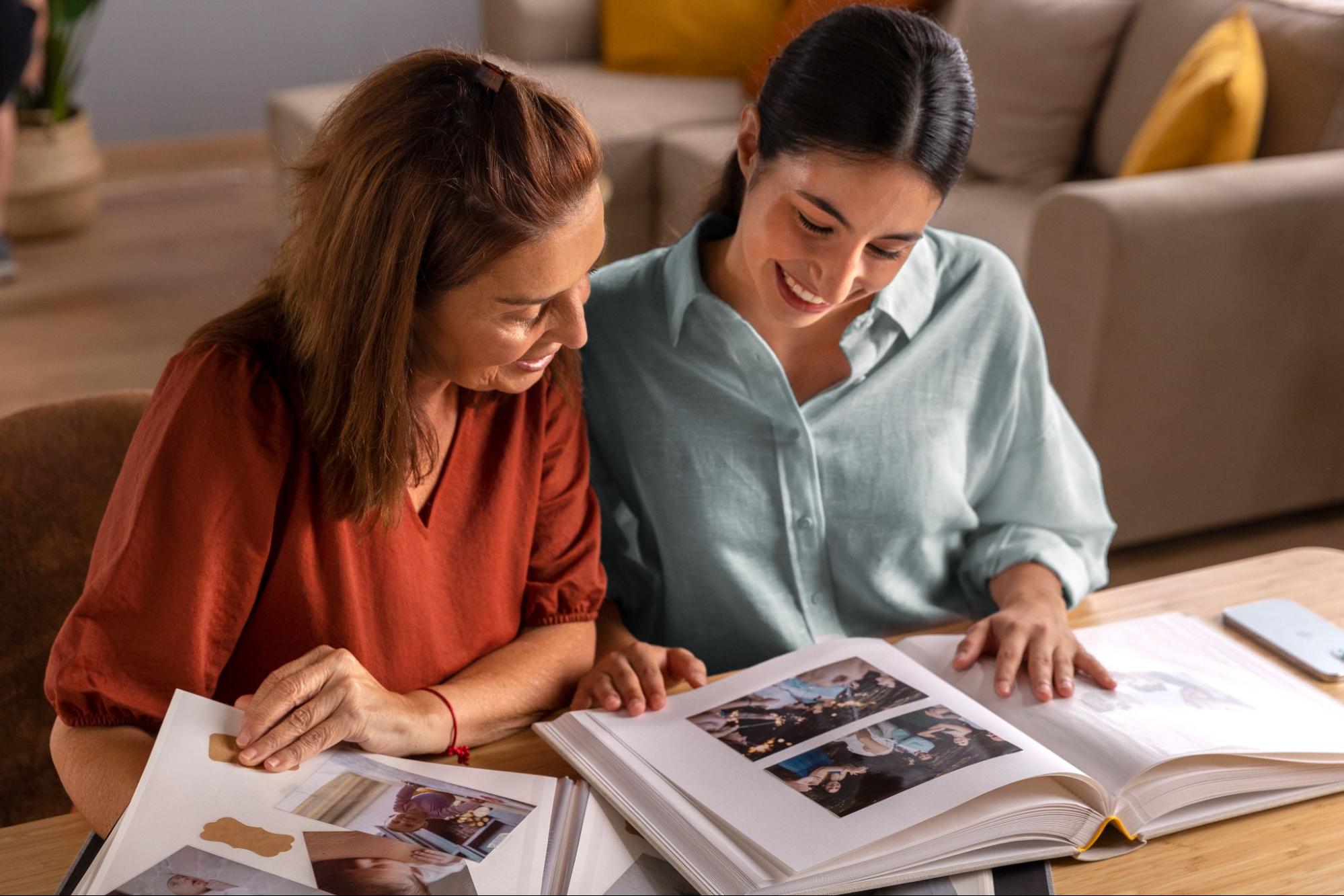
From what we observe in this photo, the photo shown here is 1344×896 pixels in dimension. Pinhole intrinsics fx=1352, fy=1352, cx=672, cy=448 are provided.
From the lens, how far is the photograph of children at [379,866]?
79 cm

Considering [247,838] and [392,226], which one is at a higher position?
[392,226]

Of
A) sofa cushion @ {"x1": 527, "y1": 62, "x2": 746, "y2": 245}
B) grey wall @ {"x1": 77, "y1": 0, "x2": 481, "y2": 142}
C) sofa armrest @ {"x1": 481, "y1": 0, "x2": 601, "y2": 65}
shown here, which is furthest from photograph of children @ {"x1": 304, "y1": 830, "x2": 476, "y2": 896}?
grey wall @ {"x1": 77, "y1": 0, "x2": 481, "y2": 142}

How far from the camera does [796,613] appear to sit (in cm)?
135

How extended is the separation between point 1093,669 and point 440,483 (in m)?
0.56

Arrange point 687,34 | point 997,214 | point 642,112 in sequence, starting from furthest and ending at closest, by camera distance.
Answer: point 687,34
point 642,112
point 997,214

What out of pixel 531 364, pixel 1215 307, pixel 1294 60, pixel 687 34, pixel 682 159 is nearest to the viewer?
pixel 531 364

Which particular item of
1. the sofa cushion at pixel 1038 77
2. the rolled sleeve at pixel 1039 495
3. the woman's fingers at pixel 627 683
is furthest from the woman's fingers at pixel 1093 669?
the sofa cushion at pixel 1038 77

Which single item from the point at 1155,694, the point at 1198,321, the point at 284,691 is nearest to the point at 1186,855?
the point at 1155,694

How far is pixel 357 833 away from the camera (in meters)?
0.83

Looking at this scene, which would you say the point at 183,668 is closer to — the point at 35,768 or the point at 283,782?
the point at 283,782

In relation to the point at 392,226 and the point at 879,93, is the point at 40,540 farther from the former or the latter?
the point at 879,93

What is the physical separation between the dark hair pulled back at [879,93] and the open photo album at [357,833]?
594 mm

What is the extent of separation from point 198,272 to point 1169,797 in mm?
3916

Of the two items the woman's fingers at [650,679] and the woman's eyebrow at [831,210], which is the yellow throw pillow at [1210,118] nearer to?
the woman's eyebrow at [831,210]
